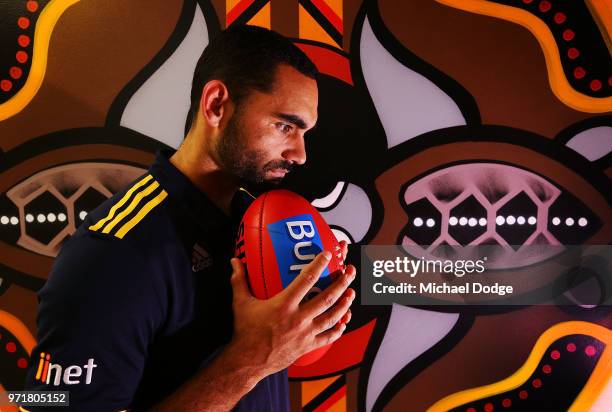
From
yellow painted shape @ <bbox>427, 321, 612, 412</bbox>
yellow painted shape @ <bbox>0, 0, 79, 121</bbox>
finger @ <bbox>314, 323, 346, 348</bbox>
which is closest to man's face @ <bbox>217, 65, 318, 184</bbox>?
finger @ <bbox>314, 323, 346, 348</bbox>

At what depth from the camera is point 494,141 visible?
1340mm

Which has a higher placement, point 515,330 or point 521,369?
point 515,330

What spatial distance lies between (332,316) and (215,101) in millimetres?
500

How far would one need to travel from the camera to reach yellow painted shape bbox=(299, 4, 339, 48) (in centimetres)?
129

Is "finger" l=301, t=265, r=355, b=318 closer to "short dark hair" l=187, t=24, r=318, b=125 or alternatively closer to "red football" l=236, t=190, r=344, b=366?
"red football" l=236, t=190, r=344, b=366

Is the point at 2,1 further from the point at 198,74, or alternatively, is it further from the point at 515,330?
the point at 515,330

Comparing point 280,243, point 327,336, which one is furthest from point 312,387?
point 280,243

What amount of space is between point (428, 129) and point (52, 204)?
4.03 feet

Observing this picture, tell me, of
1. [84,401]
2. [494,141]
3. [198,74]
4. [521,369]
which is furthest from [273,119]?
[521,369]

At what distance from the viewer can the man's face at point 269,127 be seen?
2.84 feet

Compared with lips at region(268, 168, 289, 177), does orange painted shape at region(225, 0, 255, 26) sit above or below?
above

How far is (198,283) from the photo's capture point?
2.66ft

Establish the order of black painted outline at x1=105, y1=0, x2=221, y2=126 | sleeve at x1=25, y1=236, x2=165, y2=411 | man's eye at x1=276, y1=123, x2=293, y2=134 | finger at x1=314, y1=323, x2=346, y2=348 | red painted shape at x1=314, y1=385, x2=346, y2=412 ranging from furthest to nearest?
red painted shape at x1=314, y1=385, x2=346, y2=412 → black painted outline at x1=105, y1=0, x2=221, y2=126 → man's eye at x1=276, y1=123, x2=293, y2=134 → finger at x1=314, y1=323, x2=346, y2=348 → sleeve at x1=25, y1=236, x2=165, y2=411

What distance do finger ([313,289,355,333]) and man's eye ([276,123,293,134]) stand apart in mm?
372
